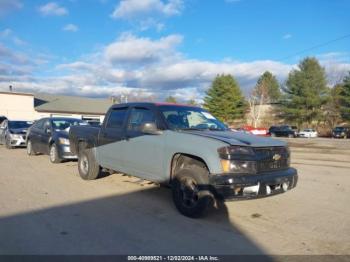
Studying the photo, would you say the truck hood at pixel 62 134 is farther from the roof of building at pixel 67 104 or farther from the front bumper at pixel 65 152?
the roof of building at pixel 67 104

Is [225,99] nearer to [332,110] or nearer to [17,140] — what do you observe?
[332,110]

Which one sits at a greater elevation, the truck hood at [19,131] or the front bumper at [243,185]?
the truck hood at [19,131]

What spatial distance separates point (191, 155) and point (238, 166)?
823 mm


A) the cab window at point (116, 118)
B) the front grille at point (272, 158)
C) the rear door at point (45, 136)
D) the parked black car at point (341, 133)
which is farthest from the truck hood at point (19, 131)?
the parked black car at point (341, 133)

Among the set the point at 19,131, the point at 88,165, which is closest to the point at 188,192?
the point at 88,165

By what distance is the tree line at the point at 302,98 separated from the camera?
5531 centimetres

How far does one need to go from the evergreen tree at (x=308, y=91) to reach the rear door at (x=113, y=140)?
53.2 metres

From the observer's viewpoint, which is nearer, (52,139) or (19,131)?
(52,139)

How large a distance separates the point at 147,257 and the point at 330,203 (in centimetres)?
417

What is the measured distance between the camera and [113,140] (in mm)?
7219

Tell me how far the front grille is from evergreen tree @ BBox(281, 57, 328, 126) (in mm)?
53445

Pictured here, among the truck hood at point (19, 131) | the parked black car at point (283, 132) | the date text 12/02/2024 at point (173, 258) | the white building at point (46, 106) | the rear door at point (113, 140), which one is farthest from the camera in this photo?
the parked black car at point (283, 132)

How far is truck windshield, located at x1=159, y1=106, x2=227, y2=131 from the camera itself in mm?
6305

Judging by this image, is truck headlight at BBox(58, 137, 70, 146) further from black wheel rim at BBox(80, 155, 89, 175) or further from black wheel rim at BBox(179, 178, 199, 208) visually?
black wheel rim at BBox(179, 178, 199, 208)
